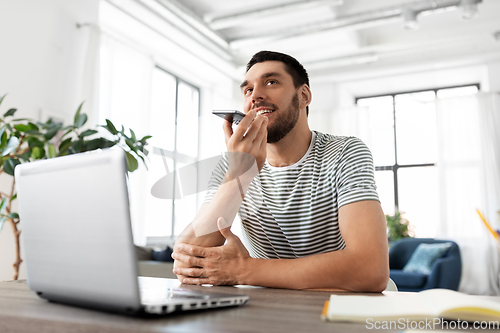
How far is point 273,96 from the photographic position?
1687mm

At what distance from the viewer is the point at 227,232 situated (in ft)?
3.89

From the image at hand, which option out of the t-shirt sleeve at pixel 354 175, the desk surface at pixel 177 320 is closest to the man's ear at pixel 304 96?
the t-shirt sleeve at pixel 354 175

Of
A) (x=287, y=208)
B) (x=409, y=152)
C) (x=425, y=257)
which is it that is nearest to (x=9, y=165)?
(x=287, y=208)

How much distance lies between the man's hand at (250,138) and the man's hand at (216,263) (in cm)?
29

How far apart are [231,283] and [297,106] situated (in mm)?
900

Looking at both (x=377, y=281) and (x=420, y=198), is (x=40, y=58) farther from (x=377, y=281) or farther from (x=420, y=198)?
(x=420, y=198)

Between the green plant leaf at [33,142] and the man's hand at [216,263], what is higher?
the green plant leaf at [33,142]

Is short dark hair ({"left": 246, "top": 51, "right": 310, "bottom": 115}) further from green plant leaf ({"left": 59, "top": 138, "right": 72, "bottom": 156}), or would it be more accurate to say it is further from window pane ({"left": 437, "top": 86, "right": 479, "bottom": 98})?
window pane ({"left": 437, "top": 86, "right": 479, "bottom": 98})

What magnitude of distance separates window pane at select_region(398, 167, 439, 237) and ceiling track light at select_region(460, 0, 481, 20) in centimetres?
290

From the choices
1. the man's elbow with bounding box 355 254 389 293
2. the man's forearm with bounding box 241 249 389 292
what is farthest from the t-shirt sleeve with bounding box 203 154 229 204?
the man's elbow with bounding box 355 254 389 293

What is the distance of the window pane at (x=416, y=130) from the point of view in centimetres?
675

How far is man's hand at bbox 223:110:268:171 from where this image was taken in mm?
1372

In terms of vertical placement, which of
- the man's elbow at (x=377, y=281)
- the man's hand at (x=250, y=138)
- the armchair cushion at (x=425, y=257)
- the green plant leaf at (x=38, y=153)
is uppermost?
the green plant leaf at (x=38, y=153)

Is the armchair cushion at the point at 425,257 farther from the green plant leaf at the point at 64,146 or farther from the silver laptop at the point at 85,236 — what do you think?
the silver laptop at the point at 85,236
